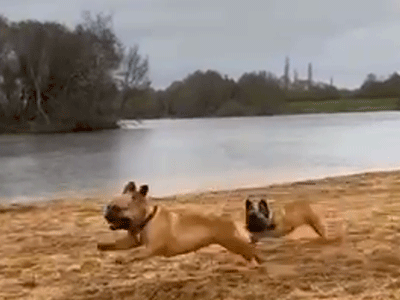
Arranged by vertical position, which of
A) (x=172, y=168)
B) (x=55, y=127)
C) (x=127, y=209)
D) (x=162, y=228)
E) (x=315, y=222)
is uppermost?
(x=127, y=209)

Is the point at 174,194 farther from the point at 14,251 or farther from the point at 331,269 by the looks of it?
the point at 331,269

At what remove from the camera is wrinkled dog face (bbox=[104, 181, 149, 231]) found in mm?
3137

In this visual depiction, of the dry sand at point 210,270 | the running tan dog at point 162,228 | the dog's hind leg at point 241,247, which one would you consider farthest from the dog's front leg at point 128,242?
the dog's hind leg at point 241,247

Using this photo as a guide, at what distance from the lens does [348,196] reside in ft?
28.3

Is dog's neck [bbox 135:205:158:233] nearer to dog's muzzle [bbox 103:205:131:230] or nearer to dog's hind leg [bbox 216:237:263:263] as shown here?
dog's muzzle [bbox 103:205:131:230]

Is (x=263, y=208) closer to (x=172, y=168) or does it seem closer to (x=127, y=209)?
(x=127, y=209)

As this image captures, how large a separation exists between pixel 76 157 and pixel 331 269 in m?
15.5

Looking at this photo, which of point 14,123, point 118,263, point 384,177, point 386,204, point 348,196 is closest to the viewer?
point 118,263

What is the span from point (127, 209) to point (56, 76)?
36.8 m

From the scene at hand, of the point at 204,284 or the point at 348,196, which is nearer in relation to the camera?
the point at 204,284

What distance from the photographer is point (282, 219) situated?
403cm

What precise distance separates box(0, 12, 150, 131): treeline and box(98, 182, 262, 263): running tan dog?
34588 millimetres

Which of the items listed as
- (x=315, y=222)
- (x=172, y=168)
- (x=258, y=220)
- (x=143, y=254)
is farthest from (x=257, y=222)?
(x=172, y=168)

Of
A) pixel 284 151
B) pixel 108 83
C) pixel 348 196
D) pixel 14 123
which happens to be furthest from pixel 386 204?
pixel 108 83
